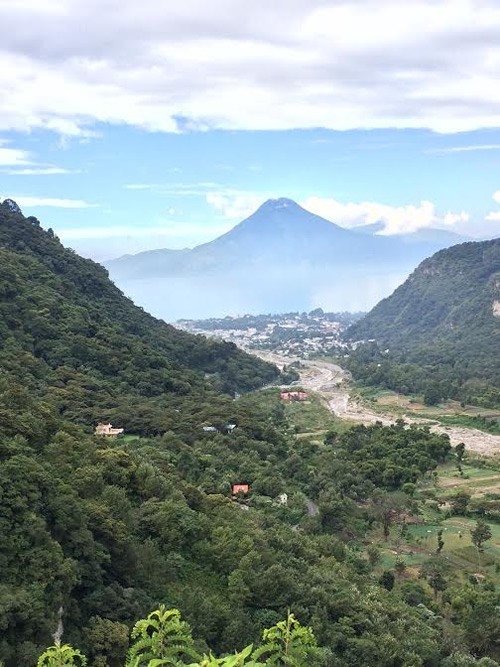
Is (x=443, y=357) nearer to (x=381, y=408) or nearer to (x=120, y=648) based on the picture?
(x=381, y=408)

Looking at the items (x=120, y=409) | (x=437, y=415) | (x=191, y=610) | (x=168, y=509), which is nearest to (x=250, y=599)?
(x=191, y=610)

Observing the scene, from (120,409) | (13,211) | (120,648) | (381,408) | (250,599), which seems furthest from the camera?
(381,408)

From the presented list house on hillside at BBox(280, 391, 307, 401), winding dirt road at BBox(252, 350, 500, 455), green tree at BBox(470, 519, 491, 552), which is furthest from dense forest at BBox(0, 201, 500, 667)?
house on hillside at BBox(280, 391, 307, 401)

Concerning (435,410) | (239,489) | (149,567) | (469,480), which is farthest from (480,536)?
(435,410)

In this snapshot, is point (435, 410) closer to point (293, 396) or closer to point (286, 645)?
point (293, 396)

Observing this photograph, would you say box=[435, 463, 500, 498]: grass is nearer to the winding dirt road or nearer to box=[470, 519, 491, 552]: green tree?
the winding dirt road

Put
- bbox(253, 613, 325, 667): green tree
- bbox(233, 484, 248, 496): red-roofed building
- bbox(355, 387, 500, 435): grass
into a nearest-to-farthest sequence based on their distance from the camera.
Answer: bbox(253, 613, 325, 667): green tree < bbox(233, 484, 248, 496): red-roofed building < bbox(355, 387, 500, 435): grass
